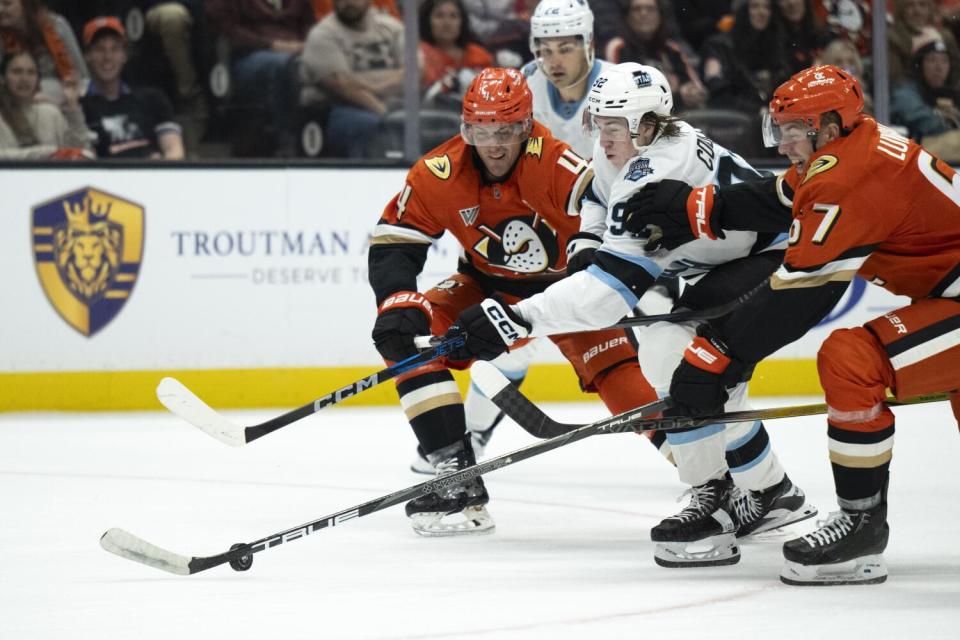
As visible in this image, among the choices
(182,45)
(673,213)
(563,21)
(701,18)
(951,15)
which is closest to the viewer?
(673,213)

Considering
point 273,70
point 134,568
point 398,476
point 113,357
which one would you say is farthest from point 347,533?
point 273,70

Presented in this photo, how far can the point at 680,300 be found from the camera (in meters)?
3.48

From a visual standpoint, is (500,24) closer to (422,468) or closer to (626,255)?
(422,468)

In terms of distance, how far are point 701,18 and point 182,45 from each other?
7.06 feet

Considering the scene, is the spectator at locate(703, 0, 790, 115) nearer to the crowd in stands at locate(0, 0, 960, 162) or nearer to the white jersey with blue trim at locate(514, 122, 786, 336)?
the crowd in stands at locate(0, 0, 960, 162)

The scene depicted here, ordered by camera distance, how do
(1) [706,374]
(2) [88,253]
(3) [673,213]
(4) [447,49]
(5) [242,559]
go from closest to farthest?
(1) [706,374]
(5) [242,559]
(3) [673,213]
(2) [88,253]
(4) [447,49]

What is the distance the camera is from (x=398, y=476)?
4434mm

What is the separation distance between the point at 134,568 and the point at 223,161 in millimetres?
2951

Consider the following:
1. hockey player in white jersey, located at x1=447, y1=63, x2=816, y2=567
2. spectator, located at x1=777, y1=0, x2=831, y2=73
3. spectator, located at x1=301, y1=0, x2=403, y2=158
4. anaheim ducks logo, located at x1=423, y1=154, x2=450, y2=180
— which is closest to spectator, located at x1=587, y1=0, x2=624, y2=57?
spectator, located at x1=777, y1=0, x2=831, y2=73

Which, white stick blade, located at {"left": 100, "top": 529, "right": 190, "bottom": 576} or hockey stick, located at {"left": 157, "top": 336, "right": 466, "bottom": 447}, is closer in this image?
white stick blade, located at {"left": 100, "top": 529, "right": 190, "bottom": 576}

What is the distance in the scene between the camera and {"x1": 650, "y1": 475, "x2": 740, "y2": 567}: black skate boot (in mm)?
3076

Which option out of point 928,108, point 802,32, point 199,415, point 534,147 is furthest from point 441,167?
point 928,108

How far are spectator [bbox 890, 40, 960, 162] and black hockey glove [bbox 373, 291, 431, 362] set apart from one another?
347cm

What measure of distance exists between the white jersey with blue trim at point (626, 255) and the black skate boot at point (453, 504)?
488mm
